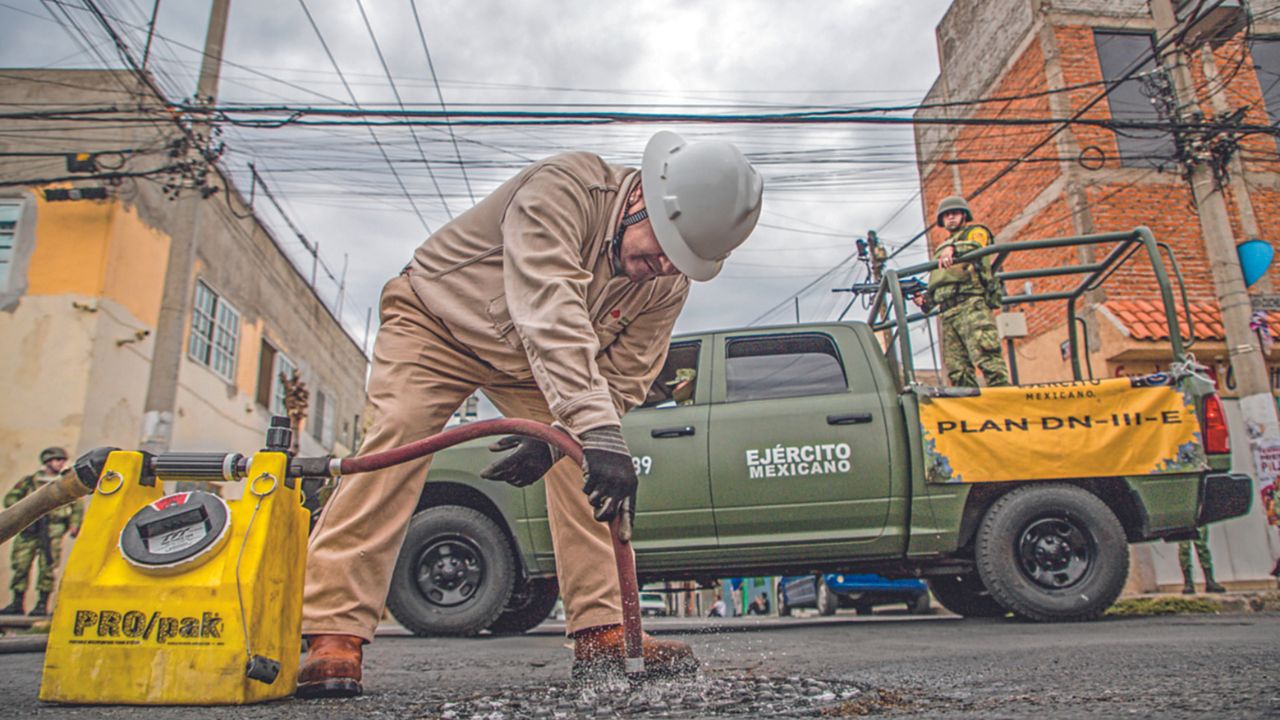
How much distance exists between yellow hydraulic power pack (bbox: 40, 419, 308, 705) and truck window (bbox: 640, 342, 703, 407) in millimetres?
2959

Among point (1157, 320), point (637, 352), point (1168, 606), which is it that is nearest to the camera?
point (637, 352)

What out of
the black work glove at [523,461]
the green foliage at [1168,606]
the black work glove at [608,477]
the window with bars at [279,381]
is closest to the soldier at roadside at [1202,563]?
the green foliage at [1168,606]

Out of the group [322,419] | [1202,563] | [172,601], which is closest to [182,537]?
[172,601]

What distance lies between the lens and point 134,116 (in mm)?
11914

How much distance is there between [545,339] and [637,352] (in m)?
0.63

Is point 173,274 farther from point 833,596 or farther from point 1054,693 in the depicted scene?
point 1054,693

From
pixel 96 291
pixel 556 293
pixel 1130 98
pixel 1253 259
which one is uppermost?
pixel 1130 98

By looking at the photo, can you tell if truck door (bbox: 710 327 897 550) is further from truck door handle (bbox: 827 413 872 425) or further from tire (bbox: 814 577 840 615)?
tire (bbox: 814 577 840 615)

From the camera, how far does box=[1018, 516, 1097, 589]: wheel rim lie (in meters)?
4.01

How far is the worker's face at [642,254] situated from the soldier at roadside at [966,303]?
11.2ft

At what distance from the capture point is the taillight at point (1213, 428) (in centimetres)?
409

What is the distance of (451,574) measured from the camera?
4.23 meters

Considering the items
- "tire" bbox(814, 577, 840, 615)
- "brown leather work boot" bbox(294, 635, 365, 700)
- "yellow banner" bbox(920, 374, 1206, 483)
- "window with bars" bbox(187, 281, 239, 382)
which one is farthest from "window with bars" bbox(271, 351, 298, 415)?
"brown leather work boot" bbox(294, 635, 365, 700)

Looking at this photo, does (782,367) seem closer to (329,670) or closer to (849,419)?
(849,419)
